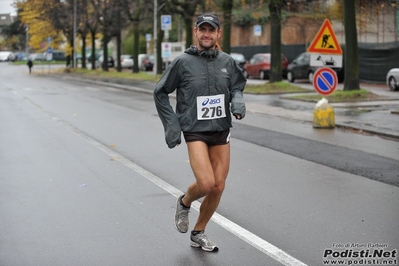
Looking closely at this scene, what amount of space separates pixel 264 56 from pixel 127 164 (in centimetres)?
3240

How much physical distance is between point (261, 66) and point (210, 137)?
120 feet

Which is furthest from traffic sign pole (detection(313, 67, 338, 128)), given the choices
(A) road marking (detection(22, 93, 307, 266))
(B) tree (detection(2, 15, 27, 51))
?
(B) tree (detection(2, 15, 27, 51))

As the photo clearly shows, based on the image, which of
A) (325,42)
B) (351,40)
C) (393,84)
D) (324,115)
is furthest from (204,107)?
(393,84)

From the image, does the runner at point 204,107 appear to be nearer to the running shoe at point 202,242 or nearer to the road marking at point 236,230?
the running shoe at point 202,242

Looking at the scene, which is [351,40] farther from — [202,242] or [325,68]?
[202,242]

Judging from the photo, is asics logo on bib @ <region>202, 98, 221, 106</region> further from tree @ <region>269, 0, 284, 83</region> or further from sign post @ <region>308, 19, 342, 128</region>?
tree @ <region>269, 0, 284, 83</region>

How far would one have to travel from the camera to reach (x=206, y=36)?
5930 millimetres

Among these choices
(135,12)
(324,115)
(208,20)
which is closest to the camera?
(208,20)

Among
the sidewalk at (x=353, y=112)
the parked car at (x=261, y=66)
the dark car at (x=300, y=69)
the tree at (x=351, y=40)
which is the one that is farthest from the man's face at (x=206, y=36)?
the parked car at (x=261, y=66)

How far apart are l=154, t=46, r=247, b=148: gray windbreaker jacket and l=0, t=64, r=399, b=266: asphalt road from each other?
1074 mm

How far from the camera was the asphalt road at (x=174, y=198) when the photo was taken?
611 centimetres

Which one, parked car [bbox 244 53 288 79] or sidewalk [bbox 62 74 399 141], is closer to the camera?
sidewalk [bbox 62 74 399 141]

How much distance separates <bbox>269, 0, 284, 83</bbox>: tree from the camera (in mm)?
29672

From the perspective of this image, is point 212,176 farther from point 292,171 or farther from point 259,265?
point 292,171
